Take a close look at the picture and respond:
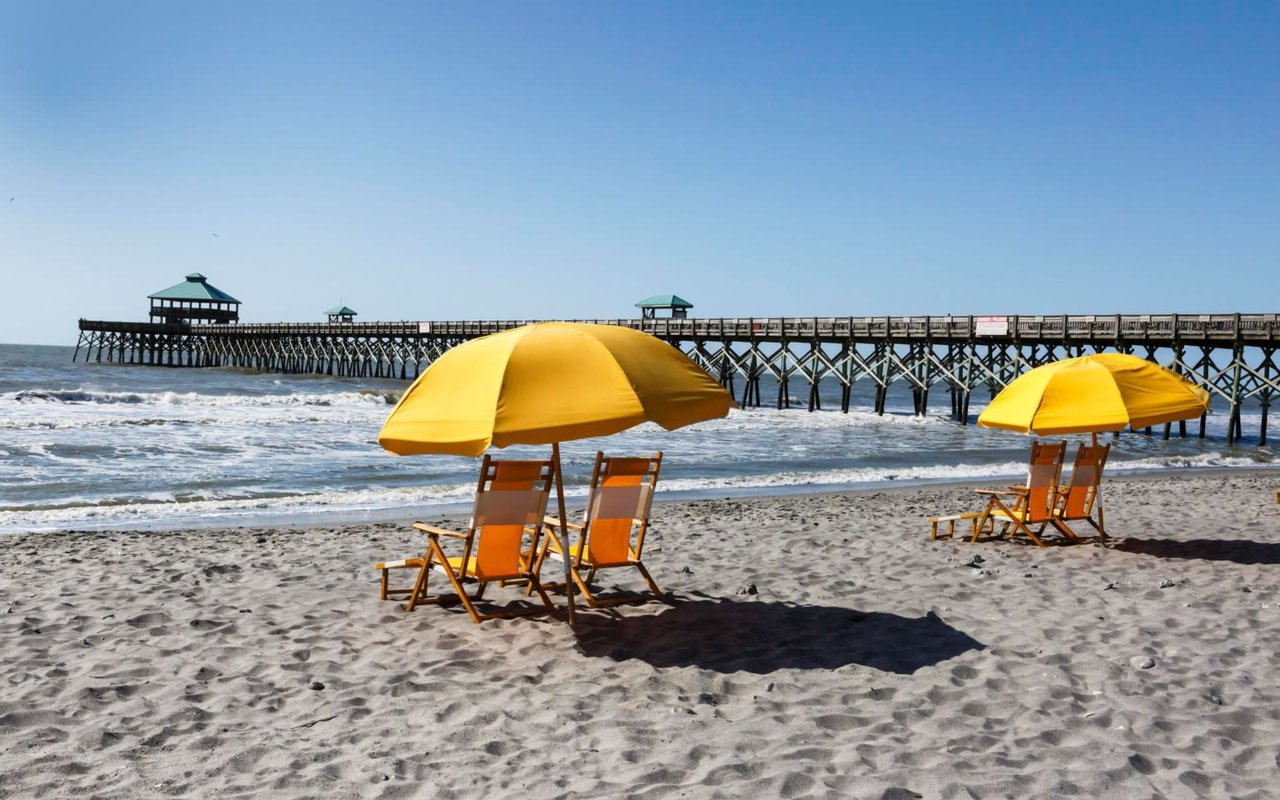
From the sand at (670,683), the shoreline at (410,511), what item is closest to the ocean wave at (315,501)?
the shoreline at (410,511)

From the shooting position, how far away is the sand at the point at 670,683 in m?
3.31

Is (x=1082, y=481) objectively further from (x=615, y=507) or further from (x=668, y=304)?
(x=668, y=304)

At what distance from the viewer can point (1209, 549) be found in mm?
7664

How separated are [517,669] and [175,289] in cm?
6656

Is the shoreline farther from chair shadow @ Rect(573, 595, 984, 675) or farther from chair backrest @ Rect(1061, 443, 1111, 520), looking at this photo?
chair shadow @ Rect(573, 595, 984, 675)

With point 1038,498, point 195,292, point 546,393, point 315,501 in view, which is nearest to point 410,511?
point 315,501

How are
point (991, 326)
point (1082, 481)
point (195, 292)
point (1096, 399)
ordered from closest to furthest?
point (1096, 399), point (1082, 481), point (991, 326), point (195, 292)

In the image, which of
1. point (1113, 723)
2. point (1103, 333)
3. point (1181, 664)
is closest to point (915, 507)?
point (1181, 664)

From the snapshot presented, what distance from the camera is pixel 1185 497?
1159cm

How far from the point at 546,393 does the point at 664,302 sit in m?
43.2

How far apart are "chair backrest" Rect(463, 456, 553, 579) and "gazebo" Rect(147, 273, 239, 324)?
64.1 metres

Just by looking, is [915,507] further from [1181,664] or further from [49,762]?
[49,762]

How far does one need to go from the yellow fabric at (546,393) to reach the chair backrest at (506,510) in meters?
0.43

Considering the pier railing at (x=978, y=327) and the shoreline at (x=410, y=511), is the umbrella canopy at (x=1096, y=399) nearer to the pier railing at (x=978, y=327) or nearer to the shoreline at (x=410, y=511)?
the shoreline at (x=410, y=511)
